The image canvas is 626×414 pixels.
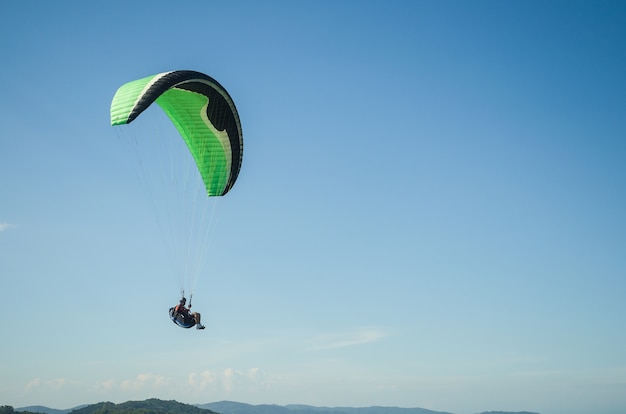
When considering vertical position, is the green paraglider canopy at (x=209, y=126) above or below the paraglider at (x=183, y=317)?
above

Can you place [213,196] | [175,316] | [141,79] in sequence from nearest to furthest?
[141,79]
[175,316]
[213,196]

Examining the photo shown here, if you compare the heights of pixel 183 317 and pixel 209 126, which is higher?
pixel 209 126

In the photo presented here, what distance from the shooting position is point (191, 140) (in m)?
20.9

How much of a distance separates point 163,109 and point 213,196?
3.92 meters

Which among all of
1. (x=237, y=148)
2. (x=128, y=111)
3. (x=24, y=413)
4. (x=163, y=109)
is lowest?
(x=24, y=413)

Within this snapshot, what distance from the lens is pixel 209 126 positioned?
66.1 feet

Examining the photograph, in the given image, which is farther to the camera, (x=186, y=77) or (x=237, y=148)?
(x=237, y=148)

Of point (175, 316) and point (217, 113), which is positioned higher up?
point (217, 113)

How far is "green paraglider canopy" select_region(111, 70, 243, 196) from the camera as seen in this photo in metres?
19.1

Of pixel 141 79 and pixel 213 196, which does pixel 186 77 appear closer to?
pixel 141 79

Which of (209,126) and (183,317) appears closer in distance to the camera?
(183,317)

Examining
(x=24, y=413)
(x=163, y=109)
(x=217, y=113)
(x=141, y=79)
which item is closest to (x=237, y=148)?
(x=217, y=113)

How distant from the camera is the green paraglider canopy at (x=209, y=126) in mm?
19125

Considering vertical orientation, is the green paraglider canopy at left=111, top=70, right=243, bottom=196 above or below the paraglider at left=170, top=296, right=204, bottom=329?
above
